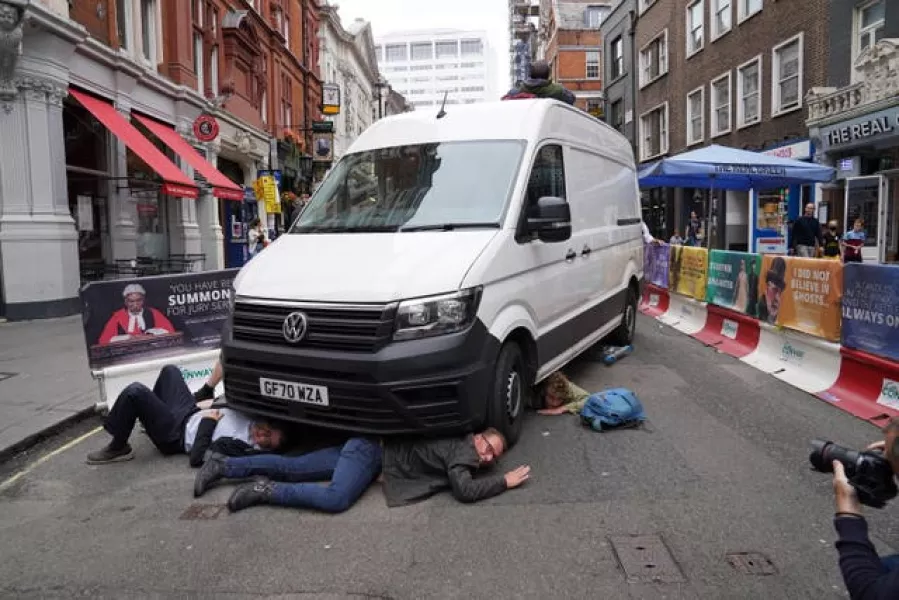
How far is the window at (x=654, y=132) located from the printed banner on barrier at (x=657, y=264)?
1933 cm

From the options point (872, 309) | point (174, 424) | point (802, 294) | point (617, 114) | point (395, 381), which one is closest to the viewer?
point (395, 381)

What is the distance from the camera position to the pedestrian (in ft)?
25.5

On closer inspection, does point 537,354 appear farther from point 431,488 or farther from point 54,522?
point 54,522

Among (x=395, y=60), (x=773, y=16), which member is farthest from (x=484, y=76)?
(x=773, y=16)

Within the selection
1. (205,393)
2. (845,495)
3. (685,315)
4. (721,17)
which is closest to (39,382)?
(205,393)

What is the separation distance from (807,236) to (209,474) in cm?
1353

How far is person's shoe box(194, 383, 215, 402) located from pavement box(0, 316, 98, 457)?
3.88 ft

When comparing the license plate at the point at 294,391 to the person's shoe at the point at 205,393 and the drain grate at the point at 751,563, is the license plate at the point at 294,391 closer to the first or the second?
the person's shoe at the point at 205,393

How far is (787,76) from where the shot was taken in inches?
802

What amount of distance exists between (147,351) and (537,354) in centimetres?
348

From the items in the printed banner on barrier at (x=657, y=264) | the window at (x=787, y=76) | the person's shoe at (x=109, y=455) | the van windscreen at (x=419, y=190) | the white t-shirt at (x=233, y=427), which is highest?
the window at (x=787, y=76)

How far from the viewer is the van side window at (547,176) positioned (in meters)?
5.08

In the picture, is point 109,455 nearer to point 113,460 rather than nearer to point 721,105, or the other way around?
point 113,460

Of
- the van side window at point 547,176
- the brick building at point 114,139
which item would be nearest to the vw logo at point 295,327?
the van side window at point 547,176
